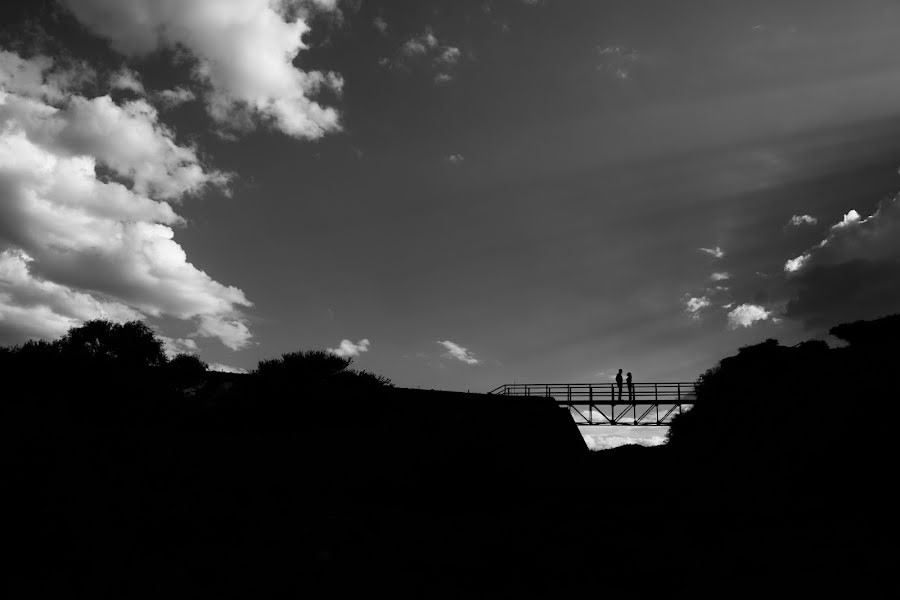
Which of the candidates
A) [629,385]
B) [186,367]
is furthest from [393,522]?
[629,385]

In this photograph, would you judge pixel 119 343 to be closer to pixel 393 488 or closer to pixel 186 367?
pixel 186 367

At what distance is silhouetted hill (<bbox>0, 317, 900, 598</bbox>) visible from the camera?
8.61m

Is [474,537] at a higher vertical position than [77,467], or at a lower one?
lower

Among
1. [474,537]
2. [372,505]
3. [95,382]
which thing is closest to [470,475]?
[372,505]

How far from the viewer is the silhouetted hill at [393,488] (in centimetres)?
861

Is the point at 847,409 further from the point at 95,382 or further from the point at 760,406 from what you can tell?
the point at 95,382

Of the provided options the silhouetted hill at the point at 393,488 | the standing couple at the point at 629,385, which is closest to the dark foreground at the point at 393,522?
the silhouetted hill at the point at 393,488

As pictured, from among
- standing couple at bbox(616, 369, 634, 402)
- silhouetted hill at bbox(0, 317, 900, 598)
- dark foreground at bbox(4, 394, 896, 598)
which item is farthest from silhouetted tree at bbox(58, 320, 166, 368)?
standing couple at bbox(616, 369, 634, 402)

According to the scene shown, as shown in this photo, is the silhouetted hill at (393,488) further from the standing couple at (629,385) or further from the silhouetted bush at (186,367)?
the standing couple at (629,385)

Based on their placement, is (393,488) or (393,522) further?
(393,488)

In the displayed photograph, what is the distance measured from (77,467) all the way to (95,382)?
19.3ft

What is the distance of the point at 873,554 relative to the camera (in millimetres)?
8586

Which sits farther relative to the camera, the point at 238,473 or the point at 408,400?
the point at 408,400

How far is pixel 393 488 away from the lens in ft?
55.5
